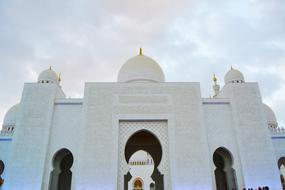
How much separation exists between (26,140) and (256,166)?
707 cm

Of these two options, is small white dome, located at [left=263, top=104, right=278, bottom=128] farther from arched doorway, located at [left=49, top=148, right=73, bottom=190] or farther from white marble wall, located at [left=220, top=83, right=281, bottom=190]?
arched doorway, located at [left=49, top=148, right=73, bottom=190]

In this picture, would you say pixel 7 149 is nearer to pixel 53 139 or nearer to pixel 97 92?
pixel 53 139

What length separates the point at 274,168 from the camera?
6.98 metres

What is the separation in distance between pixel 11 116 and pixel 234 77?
31.8ft

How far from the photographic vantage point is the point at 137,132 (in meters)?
7.53

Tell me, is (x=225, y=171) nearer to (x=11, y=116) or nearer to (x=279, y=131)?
(x=279, y=131)

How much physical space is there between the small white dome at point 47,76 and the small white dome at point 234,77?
260 inches

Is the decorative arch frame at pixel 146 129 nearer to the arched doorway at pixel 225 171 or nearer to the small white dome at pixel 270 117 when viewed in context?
the arched doorway at pixel 225 171

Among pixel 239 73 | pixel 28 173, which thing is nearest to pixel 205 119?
pixel 239 73

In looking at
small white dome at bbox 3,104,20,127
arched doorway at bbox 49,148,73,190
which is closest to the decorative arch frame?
arched doorway at bbox 49,148,73,190

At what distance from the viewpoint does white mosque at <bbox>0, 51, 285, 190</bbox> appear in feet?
22.2

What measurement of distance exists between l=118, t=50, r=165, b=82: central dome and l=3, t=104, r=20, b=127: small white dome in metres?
4.98

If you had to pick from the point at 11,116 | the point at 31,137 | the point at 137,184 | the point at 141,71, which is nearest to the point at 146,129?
the point at 141,71

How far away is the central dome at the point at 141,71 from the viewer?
917 centimetres
